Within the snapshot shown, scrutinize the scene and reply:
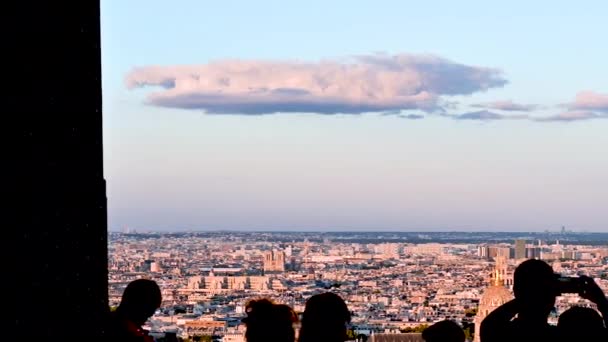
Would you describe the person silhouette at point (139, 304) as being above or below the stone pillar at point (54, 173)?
below

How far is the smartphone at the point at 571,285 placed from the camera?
11.7 ft

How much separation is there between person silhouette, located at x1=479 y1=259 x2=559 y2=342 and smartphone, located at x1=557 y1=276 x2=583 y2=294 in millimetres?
34

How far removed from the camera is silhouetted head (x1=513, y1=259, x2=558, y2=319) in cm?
352

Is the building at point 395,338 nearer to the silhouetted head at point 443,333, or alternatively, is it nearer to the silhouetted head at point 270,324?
the silhouetted head at point 443,333

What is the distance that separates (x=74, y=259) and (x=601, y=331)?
164 centimetres

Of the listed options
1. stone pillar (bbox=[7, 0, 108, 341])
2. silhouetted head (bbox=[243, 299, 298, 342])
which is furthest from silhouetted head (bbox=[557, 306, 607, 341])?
stone pillar (bbox=[7, 0, 108, 341])

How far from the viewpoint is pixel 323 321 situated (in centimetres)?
317

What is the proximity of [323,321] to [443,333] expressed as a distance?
66cm

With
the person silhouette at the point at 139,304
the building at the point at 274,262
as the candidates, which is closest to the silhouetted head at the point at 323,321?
the person silhouette at the point at 139,304

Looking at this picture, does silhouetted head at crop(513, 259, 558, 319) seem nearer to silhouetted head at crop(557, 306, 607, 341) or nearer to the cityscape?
silhouetted head at crop(557, 306, 607, 341)

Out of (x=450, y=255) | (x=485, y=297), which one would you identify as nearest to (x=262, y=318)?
(x=485, y=297)

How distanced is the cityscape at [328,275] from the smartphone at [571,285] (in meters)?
31.9

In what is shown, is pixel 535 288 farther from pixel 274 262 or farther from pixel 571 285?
pixel 274 262

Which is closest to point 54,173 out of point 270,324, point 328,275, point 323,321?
point 270,324
